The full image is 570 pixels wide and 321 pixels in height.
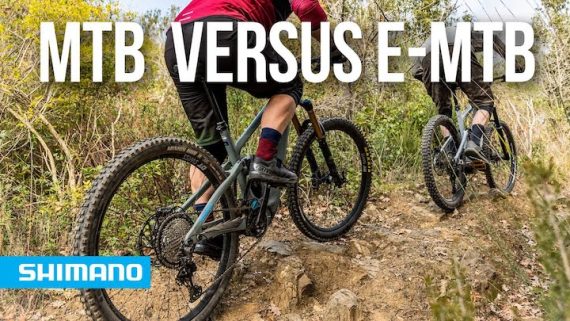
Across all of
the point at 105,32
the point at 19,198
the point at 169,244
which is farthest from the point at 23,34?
the point at 169,244

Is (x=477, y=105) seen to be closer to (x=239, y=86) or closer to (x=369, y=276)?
(x=369, y=276)

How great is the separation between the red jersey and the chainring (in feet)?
3.17

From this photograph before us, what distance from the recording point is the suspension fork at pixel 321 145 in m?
3.51

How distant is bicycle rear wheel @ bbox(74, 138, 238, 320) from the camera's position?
2.32 m

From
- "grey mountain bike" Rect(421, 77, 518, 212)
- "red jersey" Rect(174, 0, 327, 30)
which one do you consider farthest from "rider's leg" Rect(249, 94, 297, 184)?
"grey mountain bike" Rect(421, 77, 518, 212)

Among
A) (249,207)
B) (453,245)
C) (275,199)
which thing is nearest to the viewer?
(249,207)

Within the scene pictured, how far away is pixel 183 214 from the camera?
2.59m

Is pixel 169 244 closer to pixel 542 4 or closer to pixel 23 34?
pixel 542 4

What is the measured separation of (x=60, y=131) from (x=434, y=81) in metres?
3.21

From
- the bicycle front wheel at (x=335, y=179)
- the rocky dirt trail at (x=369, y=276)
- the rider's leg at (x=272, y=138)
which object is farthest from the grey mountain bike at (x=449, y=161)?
the rider's leg at (x=272, y=138)

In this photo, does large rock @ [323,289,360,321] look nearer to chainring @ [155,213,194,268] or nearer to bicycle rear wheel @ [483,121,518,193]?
chainring @ [155,213,194,268]

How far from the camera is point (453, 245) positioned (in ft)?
12.7

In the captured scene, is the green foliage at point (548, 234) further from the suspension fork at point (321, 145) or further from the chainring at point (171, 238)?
the suspension fork at point (321, 145)

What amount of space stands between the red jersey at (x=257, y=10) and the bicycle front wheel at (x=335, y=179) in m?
0.85
